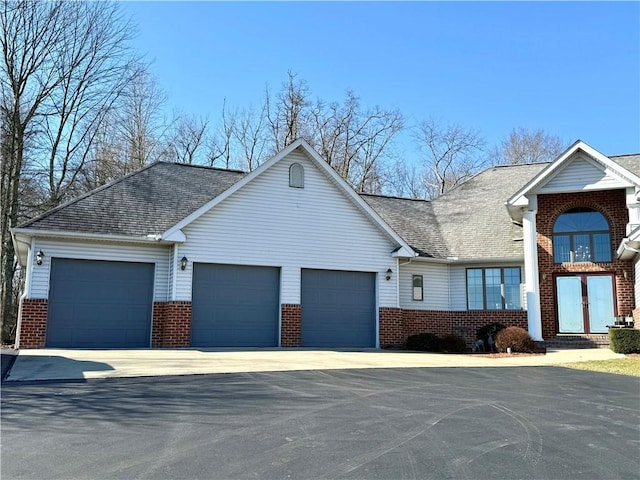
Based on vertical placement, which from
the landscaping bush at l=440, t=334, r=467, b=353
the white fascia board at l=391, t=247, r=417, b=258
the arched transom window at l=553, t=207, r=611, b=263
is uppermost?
the arched transom window at l=553, t=207, r=611, b=263

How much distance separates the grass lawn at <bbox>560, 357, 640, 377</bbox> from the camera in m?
11.7

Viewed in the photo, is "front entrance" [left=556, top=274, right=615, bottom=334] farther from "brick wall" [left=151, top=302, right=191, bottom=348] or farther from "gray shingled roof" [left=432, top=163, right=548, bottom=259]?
"brick wall" [left=151, top=302, right=191, bottom=348]

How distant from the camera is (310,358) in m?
13.4

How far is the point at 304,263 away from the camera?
17.3 m

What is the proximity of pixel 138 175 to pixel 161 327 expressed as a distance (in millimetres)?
5839

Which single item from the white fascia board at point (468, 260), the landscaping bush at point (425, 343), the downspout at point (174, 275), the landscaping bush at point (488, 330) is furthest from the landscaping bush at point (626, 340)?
the downspout at point (174, 275)

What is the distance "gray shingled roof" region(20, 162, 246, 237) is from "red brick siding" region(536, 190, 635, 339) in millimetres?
11099

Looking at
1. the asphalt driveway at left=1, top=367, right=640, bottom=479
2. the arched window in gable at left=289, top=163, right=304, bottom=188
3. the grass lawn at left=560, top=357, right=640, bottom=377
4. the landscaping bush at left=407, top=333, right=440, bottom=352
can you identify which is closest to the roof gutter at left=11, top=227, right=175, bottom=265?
the arched window in gable at left=289, top=163, right=304, bottom=188

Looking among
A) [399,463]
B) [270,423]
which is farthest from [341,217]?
[399,463]

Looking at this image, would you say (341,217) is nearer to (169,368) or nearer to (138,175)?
(138,175)

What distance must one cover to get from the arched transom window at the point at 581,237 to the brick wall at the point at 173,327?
40.0ft

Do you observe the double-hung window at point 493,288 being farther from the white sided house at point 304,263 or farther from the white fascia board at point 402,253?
the white fascia board at point 402,253

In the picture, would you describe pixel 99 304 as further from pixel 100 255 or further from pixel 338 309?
pixel 338 309

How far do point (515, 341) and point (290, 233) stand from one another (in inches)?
295
